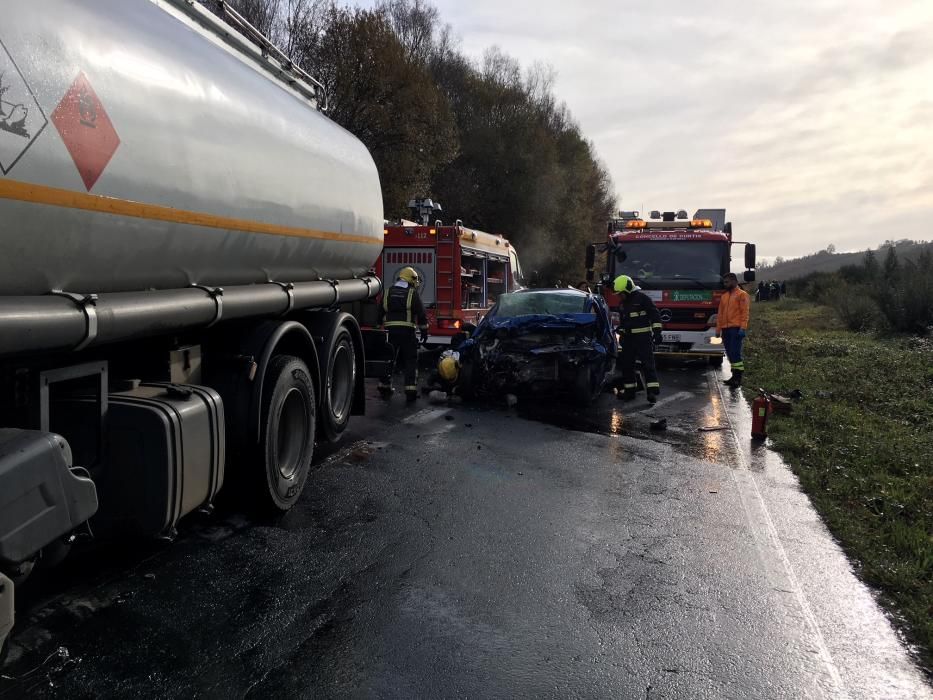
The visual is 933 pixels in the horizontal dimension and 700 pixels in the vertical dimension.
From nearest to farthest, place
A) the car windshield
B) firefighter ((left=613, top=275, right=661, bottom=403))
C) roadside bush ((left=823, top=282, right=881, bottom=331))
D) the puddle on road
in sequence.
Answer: the puddle on road
firefighter ((left=613, top=275, right=661, bottom=403))
the car windshield
roadside bush ((left=823, top=282, right=881, bottom=331))

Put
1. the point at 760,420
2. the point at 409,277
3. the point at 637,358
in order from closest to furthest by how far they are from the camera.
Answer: the point at 760,420, the point at 409,277, the point at 637,358

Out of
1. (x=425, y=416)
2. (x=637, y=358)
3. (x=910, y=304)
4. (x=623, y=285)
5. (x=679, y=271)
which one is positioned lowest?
(x=425, y=416)

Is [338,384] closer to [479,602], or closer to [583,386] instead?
[479,602]

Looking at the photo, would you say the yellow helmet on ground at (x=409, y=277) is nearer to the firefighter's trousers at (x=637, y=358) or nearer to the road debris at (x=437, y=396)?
the road debris at (x=437, y=396)

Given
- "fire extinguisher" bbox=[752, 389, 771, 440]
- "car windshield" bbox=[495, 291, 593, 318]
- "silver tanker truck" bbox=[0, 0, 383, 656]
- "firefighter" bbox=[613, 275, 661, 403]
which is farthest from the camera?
"car windshield" bbox=[495, 291, 593, 318]

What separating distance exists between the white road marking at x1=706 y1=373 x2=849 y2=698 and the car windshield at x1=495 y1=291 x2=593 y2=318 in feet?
10.0

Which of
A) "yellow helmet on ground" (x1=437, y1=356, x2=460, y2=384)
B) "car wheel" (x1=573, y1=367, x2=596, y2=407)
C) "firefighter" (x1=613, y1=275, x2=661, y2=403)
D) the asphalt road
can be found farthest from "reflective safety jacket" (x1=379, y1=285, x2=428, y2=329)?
the asphalt road

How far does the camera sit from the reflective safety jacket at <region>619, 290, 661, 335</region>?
35.3 ft

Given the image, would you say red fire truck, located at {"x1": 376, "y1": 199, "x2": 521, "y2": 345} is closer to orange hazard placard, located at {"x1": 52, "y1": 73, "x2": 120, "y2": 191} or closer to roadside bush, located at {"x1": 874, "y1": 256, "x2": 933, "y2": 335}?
orange hazard placard, located at {"x1": 52, "y1": 73, "x2": 120, "y2": 191}

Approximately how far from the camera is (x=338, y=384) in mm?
7238

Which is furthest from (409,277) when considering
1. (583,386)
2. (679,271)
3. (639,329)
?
(679,271)

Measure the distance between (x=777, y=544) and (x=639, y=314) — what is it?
5.90 m

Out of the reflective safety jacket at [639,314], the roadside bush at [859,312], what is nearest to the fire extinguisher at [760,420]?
the reflective safety jacket at [639,314]

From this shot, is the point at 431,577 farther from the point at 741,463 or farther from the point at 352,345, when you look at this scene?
the point at 741,463
